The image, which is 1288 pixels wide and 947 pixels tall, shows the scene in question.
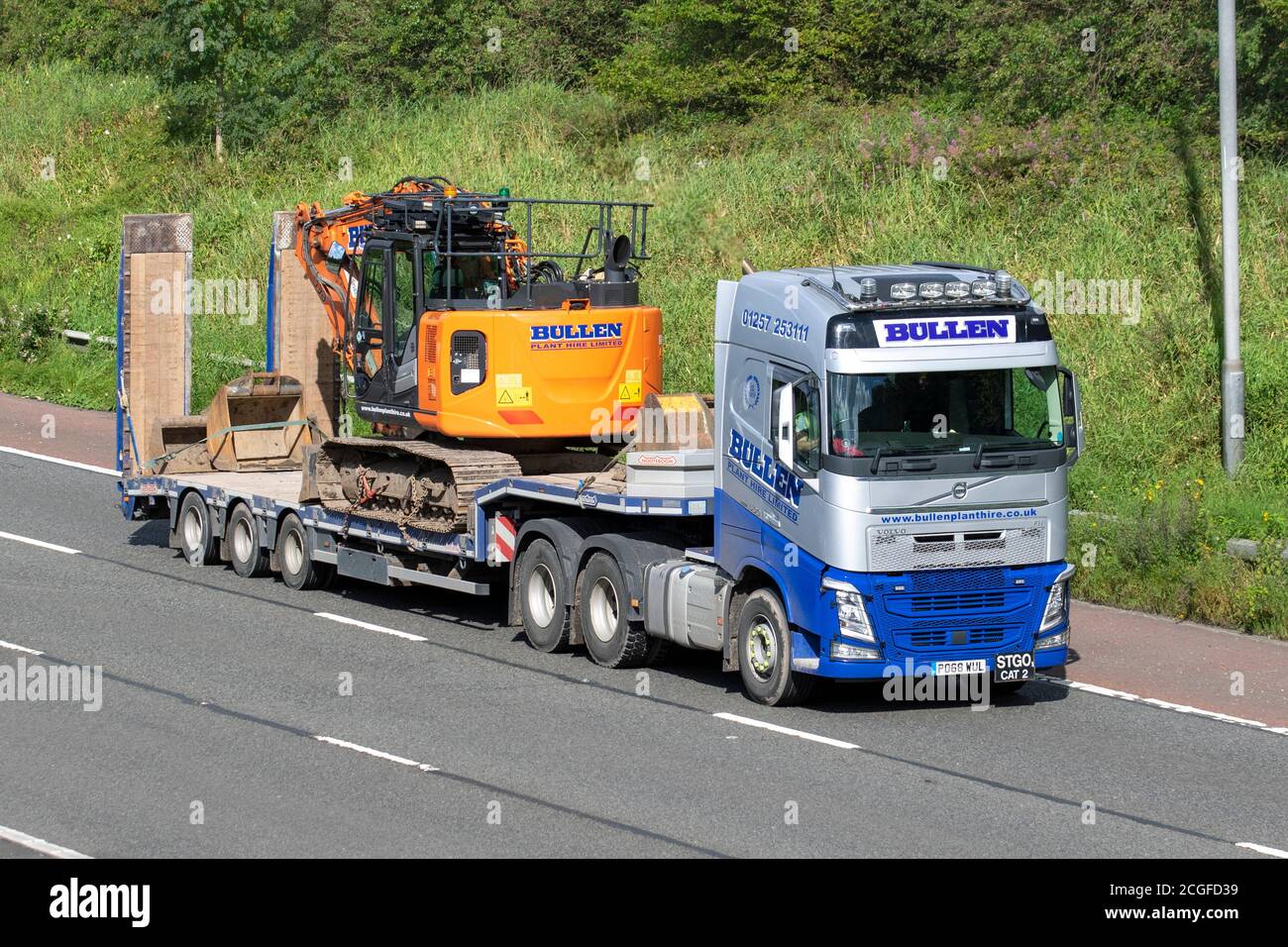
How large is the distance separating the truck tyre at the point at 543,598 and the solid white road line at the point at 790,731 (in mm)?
2433

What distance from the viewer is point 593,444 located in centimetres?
1728

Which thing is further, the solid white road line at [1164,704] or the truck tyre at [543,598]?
the truck tyre at [543,598]

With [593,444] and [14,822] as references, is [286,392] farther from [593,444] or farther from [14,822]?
[14,822]

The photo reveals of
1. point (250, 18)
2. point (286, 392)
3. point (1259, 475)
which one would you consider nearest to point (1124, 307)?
point (1259, 475)

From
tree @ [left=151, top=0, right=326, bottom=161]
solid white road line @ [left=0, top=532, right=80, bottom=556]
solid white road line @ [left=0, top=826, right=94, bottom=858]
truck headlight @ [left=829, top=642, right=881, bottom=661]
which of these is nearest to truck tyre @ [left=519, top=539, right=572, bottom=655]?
truck headlight @ [left=829, top=642, right=881, bottom=661]

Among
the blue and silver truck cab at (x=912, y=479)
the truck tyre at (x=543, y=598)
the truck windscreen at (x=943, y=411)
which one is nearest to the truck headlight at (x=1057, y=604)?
the blue and silver truck cab at (x=912, y=479)

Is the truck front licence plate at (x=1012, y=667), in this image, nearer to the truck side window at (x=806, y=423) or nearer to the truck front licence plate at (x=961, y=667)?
the truck front licence plate at (x=961, y=667)

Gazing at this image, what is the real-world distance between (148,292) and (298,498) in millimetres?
3813

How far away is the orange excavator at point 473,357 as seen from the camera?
1653 centimetres

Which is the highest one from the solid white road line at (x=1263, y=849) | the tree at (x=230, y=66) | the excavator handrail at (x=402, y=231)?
the tree at (x=230, y=66)

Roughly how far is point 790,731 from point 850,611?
3.15 feet

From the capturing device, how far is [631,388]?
17.0 meters

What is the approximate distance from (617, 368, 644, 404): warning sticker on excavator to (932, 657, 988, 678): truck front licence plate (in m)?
4.80

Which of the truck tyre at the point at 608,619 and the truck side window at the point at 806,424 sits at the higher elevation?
the truck side window at the point at 806,424
